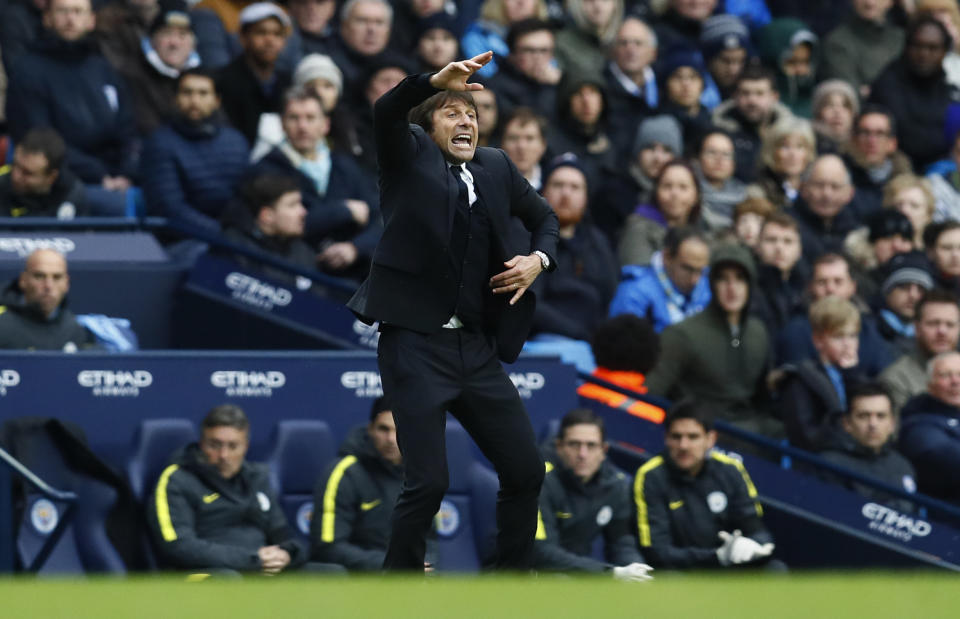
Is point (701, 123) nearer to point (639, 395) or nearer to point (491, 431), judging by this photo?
point (639, 395)

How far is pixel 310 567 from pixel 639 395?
220 cm

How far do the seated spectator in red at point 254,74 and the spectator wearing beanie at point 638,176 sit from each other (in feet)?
6.93

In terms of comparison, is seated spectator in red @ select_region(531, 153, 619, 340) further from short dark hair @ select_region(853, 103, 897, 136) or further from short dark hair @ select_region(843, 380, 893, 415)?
short dark hair @ select_region(853, 103, 897, 136)

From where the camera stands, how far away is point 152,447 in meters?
10.0

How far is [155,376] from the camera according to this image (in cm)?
1041

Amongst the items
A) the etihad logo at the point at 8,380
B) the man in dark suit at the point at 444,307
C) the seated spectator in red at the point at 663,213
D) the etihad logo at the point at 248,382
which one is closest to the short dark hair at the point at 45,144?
the etihad logo at the point at 8,380

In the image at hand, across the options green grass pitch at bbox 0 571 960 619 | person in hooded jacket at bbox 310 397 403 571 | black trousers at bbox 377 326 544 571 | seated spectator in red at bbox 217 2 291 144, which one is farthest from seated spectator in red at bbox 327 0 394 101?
green grass pitch at bbox 0 571 960 619

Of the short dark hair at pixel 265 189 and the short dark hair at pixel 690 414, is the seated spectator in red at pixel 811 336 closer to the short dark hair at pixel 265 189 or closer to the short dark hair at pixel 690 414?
the short dark hair at pixel 690 414

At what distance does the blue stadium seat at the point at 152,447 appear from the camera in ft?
32.4

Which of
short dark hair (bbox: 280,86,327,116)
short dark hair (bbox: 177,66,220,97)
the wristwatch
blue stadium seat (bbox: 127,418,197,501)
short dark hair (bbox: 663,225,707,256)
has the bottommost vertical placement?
blue stadium seat (bbox: 127,418,197,501)

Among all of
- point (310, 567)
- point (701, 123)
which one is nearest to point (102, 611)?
point (310, 567)

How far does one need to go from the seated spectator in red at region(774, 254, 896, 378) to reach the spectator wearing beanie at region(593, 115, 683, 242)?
46.3 inches

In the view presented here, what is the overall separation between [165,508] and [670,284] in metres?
3.56

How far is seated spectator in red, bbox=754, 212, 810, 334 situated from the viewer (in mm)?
12125
